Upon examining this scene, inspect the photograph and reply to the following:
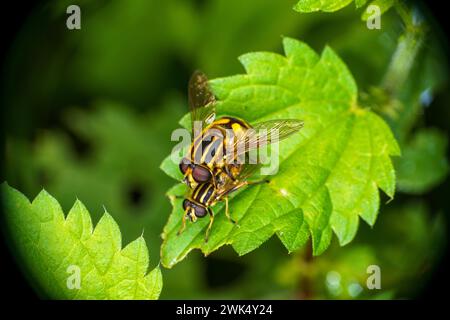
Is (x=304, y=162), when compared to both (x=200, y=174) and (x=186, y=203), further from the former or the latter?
(x=186, y=203)

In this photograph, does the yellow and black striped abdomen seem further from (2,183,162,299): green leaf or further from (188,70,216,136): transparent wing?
(2,183,162,299): green leaf

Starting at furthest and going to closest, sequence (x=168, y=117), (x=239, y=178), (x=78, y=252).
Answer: (x=168, y=117)
(x=239, y=178)
(x=78, y=252)

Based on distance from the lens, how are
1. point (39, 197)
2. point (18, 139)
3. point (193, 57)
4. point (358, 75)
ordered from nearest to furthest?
point (39, 197), point (358, 75), point (18, 139), point (193, 57)

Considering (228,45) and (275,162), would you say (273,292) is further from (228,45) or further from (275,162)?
(228,45)

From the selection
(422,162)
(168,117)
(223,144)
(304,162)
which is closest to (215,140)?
(223,144)

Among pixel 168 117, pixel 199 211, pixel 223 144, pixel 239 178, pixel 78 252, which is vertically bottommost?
pixel 78 252

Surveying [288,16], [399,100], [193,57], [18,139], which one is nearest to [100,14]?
[193,57]

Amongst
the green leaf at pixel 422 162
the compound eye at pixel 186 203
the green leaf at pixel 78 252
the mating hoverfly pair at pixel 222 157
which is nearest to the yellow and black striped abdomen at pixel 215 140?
the mating hoverfly pair at pixel 222 157
